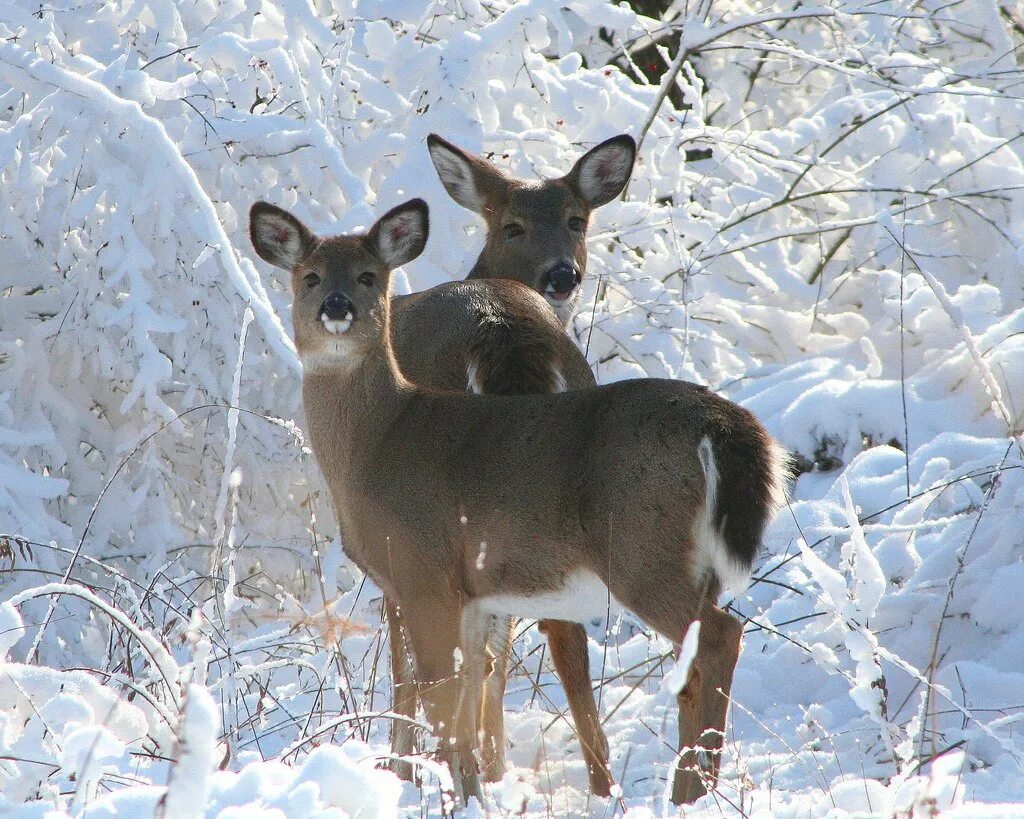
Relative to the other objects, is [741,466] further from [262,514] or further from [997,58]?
[997,58]

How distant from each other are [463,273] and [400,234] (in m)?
1.83

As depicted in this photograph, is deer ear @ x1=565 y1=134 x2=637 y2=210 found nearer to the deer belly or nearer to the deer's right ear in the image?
the deer's right ear

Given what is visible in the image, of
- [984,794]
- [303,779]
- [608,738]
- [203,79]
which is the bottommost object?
[608,738]

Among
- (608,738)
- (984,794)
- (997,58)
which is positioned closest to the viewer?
(984,794)

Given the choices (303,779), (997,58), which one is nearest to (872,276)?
(997,58)

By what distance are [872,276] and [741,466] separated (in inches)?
A: 194

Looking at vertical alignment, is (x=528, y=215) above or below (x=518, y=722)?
above

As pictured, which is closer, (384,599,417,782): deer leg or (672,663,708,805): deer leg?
(672,663,708,805): deer leg

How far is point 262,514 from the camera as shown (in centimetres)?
746

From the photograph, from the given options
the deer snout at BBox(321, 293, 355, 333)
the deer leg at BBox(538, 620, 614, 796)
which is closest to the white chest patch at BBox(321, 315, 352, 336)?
the deer snout at BBox(321, 293, 355, 333)

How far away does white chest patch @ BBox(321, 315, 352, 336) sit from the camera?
4.41m

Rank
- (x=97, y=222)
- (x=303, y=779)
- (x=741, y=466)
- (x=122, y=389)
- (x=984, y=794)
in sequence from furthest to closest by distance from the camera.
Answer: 1. (x=122, y=389)
2. (x=97, y=222)
3. (x=741, y=466)
4. (x=984, y=794)
5. (x=303, y=779)

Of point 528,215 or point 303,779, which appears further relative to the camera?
point 528,215

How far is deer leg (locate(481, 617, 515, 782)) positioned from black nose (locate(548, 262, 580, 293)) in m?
1.56
